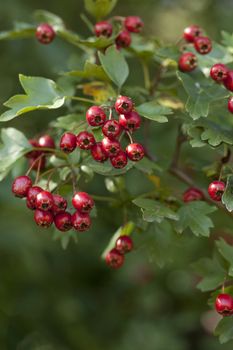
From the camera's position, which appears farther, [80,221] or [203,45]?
[203,45]

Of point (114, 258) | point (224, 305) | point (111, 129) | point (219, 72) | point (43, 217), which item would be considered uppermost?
point (219, 72)

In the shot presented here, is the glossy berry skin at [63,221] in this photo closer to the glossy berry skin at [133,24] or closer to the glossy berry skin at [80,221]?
the glossy berry skin at [80,221]

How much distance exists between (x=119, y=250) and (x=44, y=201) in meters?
0.42

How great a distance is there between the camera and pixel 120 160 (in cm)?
187

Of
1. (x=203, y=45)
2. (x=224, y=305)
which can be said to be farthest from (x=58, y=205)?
(x=203, y=45)

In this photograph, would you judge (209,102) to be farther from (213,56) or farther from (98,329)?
(98,329)

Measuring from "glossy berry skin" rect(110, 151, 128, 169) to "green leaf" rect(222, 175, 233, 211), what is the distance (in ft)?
1.00

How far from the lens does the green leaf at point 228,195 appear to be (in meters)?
1.83

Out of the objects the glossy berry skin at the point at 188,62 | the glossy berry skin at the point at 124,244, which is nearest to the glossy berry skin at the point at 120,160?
the glossy berry skin at the point at 124,244

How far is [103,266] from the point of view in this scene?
13.7 ft

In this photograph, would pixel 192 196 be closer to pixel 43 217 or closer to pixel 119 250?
pixel 119 250

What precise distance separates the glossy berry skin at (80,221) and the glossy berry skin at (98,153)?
0.58 ft

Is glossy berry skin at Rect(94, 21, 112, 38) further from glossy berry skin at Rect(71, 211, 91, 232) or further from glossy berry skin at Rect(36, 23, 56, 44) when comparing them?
glossy berry skin at Rect(71, 211, 91, 232)

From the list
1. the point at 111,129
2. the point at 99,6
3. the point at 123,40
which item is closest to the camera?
the point at 111,129
